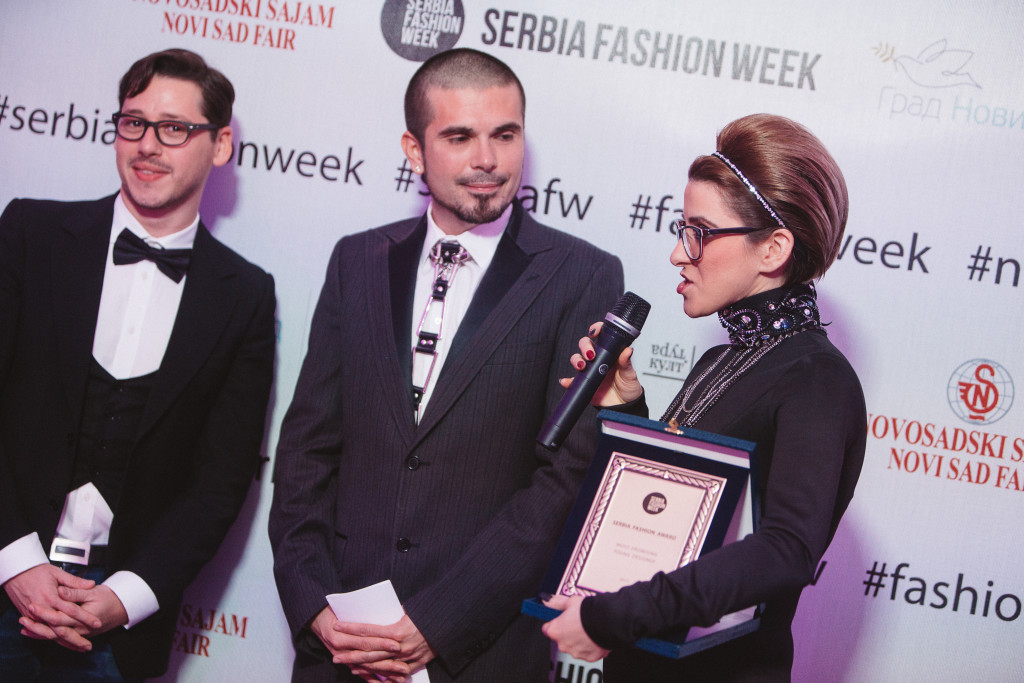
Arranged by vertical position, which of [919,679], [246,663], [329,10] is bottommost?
[246,663]

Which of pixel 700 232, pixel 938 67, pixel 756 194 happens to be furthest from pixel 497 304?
pixel 938 67

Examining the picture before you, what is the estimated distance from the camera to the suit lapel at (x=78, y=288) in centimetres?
256

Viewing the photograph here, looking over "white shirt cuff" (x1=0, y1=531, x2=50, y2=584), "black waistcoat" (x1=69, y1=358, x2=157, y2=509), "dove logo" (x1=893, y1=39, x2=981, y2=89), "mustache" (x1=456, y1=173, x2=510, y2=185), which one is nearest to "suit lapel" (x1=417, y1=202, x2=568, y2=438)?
"mustache" (x1=456, y1=173, x2=510, y2=185)

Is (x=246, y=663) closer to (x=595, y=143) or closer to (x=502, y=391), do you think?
(x=502, y=391)

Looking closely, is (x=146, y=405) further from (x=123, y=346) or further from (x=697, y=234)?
(x=697, y=234)

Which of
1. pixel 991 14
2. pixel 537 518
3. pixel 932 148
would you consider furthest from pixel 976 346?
pixel 537 518

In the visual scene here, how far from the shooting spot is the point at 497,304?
2408 millimetres

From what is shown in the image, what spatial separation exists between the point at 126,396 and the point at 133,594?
1.85 ft

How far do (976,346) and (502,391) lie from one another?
1.71 meters

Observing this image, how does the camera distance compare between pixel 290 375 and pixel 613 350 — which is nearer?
pixel 613 350

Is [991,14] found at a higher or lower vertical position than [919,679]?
higher

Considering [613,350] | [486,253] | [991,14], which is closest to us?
[613,350]

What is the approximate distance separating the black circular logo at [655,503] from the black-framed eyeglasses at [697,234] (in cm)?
53

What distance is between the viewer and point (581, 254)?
2547 millimetres
